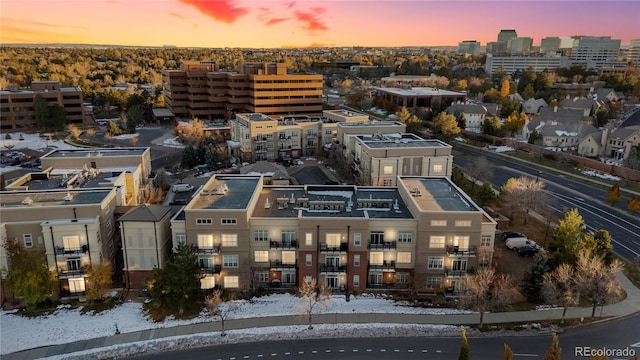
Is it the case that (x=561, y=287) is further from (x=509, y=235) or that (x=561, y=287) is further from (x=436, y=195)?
(x=436, y=195)

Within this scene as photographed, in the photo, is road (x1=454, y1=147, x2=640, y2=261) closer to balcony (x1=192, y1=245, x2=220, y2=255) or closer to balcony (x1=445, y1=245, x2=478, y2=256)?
balcony (x1=445, y1=245, x2=478, y2=256)

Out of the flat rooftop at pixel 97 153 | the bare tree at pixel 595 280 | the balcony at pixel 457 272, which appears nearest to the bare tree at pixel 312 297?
the balcony at pixel 457 272

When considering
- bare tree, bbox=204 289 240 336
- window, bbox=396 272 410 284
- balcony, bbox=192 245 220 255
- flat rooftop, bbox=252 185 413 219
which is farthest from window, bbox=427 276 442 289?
balcony, bbox=192 245 220 255

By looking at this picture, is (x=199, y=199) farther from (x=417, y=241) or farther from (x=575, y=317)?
(x=575, y=317)

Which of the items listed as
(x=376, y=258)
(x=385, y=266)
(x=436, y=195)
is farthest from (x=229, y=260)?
(x=436, y=195)

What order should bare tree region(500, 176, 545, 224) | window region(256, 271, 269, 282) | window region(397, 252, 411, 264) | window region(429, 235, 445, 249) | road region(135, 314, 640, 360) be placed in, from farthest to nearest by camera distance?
bare tree region(500, 176, 545, 224) < window region(256, 271, 269, 282) < window region(397, 252, 411, 264) < window region(429, 235, 445, 249) < road region(135, 314, 640, 360)

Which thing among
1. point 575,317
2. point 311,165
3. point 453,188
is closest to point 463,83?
point 311,165

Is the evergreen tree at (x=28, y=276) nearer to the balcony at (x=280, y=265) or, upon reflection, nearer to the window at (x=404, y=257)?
the balcony at (x=280, y=265)
